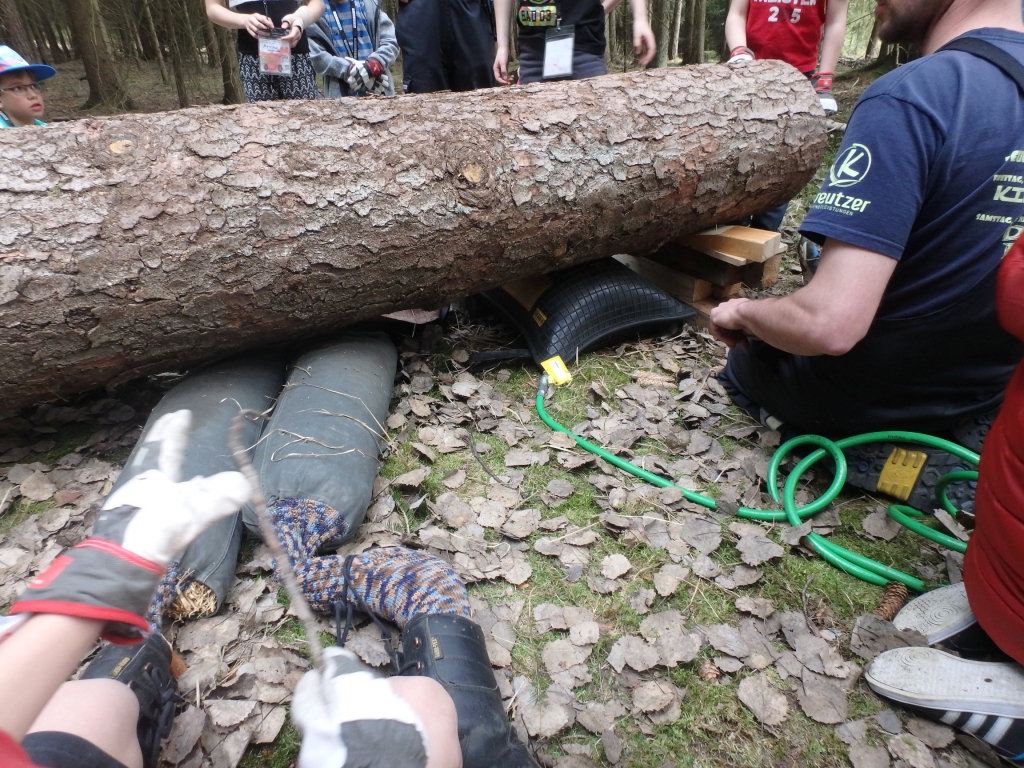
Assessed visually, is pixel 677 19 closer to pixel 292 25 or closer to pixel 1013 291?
pixel 292 25

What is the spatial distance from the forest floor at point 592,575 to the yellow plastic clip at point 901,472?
3.4 inches

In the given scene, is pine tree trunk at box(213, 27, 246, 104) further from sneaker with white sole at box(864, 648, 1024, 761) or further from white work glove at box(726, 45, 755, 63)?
sneaker with white sole at box(864, 648, 1024, 761)

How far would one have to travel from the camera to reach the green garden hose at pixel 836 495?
1.96 m

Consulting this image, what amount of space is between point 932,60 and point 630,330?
1.75 meters

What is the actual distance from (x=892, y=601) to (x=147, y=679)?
2.20 metres

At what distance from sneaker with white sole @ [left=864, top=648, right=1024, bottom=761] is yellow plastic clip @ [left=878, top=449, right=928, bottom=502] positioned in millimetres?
762

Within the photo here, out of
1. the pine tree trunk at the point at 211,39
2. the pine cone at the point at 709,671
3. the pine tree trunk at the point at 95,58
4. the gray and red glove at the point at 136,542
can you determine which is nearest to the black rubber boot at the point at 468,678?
the pine cone at the point at 709,671

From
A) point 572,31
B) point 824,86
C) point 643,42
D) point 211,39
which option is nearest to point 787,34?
point 824,86

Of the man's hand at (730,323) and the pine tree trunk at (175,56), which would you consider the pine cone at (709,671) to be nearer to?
the man's hand at (730,323)

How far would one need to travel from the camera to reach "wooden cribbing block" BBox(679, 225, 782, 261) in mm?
3221

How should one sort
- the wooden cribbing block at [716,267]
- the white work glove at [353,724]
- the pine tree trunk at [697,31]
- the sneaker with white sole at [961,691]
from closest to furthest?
the white work glove at [353,724] → the sneaker with white sole at [961,691] → the wooden cribbing block at [716,267] → the pine tree trunk at [697,31]

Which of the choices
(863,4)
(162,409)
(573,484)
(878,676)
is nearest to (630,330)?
(573,484)

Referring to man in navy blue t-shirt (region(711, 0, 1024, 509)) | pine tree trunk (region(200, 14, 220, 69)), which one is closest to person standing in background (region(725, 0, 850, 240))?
man in navy blue t-shirt (region(711, 0, 1024, 509))

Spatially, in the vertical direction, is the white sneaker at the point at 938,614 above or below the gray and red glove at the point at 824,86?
below
